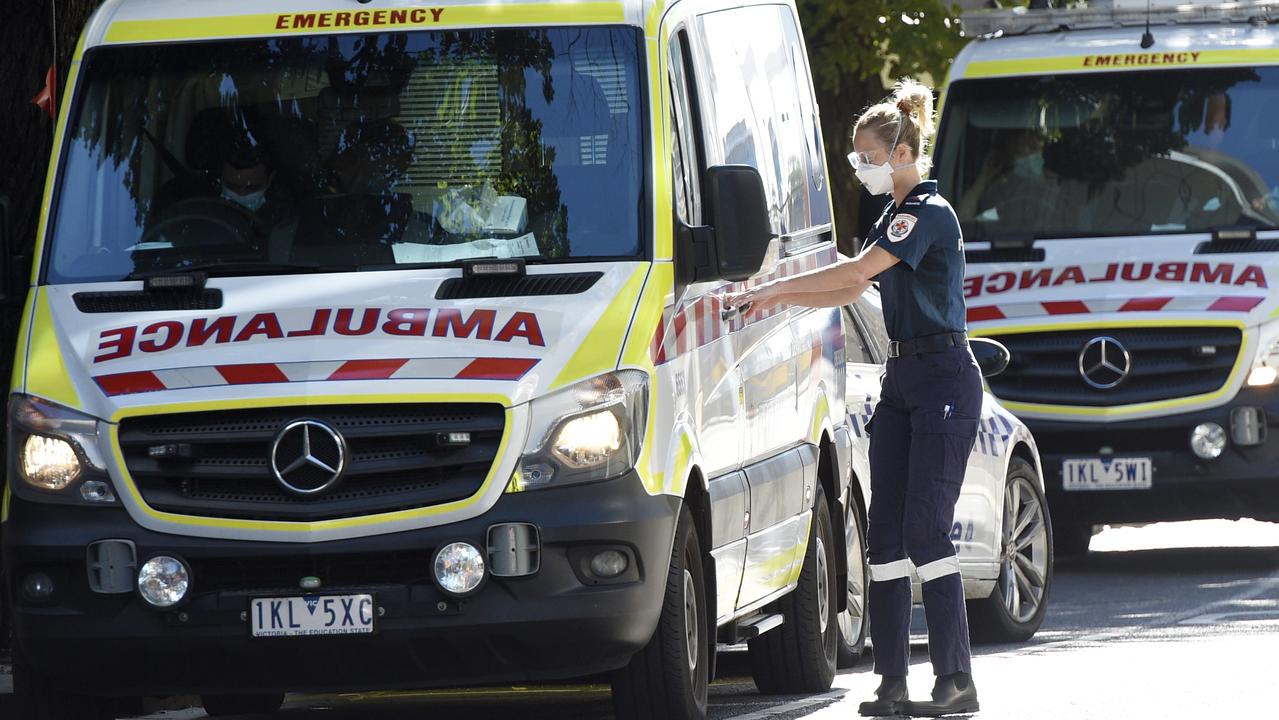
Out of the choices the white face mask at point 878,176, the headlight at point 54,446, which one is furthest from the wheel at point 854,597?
the headlight at point 54,446

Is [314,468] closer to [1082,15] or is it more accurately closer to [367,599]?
[367,599]

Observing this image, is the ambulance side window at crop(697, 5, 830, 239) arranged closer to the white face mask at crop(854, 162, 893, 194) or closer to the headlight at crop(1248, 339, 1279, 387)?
the white face mask at crop(854, 162, 893, 194)

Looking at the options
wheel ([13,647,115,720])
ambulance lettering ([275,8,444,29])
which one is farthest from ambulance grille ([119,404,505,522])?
ambulance lettering ([275,8,444,29])

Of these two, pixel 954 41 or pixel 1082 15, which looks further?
pixel 954 41

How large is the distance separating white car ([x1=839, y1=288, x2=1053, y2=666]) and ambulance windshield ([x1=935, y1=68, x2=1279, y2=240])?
8.88ft

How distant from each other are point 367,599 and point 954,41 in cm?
1309

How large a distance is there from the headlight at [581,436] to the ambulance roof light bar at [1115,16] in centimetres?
839

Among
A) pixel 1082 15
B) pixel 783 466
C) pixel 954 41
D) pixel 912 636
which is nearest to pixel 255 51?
pixel 783 466

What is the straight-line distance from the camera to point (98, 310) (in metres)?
8.52

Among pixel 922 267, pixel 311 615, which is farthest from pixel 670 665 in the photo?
pixel 922 267

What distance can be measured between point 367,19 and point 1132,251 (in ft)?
23.0

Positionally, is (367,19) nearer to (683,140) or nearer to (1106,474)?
(683,140)

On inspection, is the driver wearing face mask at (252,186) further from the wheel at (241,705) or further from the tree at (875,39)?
the tree at (875,39)

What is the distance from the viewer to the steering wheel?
28.6 feet
